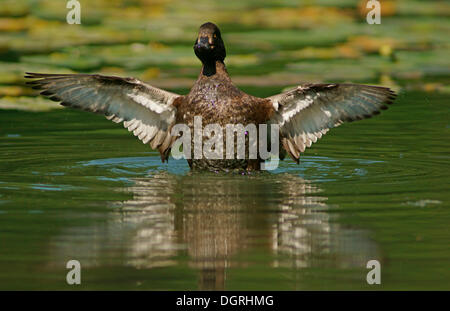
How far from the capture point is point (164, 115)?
10.6 meters

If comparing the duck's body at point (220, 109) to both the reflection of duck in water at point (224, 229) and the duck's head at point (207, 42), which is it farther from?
the reflection of duck in water at point (224, 229)

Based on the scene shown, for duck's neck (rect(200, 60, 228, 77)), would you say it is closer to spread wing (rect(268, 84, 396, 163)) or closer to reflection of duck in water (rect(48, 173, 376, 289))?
spread wing (rect(268, 84, 396, 163))

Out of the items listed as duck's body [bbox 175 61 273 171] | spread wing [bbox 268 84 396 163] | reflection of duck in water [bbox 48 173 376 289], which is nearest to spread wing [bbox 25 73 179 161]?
duck's body [bbox 175 61 273 171]

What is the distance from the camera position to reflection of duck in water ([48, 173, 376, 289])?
21.4ft

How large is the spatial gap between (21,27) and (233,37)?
4.78m

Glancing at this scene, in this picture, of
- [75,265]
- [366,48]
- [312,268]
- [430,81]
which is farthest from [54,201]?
[366,48]

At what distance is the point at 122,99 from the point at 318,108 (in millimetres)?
2094

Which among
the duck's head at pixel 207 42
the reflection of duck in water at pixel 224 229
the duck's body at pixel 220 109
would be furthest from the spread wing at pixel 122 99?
the reflection of duck in water at pixel 224 229

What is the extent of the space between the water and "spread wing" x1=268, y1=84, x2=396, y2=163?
0.36m

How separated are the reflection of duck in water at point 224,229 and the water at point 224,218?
0.01 metres

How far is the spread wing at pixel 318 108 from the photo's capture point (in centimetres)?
995

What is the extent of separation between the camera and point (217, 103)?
400 inches

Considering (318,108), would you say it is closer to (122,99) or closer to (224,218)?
(122,99)

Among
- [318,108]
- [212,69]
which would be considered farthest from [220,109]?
[318,108]
